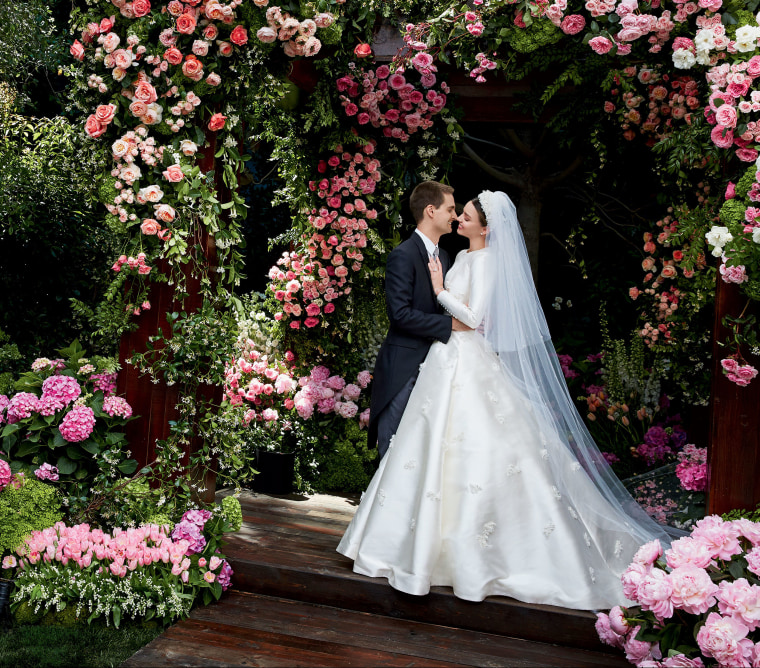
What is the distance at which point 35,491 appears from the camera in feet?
11.8

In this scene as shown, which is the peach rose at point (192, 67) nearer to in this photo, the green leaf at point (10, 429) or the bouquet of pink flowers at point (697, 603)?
the green leaf at point (10, 429)

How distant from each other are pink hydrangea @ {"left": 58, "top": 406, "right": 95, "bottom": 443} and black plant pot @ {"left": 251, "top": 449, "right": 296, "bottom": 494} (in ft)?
5.72

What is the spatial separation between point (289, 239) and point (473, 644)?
3295 millimetres

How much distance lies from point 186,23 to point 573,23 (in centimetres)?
186

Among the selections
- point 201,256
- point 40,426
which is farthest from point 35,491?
point 201,256

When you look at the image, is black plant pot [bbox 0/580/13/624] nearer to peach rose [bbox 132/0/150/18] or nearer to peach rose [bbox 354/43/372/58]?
peach rose [bbox 132/0/150/18]

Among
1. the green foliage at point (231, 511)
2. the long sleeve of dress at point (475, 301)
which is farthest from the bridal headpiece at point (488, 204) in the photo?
the green foliage at point (231, 511)

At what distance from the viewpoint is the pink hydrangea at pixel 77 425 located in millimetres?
3672

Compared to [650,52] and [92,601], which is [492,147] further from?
[92,601]

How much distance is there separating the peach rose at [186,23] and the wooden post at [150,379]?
542 mm

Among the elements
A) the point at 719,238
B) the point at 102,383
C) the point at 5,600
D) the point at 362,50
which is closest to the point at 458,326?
the point at 719,238

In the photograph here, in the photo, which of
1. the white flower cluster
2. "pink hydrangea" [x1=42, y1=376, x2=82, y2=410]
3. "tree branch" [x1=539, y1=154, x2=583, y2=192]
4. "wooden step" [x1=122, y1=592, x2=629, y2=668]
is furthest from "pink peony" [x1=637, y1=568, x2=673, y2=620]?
"tree branch" [x1=539, y1=154, x2=583, y2=192]

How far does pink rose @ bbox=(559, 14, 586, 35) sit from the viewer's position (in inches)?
145

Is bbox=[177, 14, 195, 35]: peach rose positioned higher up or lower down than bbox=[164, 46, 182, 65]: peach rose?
higher up
